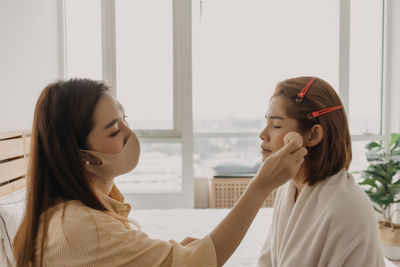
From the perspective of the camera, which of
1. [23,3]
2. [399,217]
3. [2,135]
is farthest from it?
[399,217]

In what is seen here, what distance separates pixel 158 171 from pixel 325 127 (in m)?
2.58

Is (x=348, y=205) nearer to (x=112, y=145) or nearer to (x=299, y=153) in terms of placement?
(x=299, y=153)

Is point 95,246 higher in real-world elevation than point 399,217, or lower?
higher

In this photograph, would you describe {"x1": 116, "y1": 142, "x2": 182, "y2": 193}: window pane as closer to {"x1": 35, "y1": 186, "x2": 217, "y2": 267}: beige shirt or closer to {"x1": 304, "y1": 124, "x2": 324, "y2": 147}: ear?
{"x1": 304, "y1": 124, "x2": 324, "y2": 147}: ear

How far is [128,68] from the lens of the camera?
3465 mm

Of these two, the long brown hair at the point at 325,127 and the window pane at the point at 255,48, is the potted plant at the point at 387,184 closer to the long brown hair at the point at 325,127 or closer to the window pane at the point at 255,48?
the window pane at the point at 255,48

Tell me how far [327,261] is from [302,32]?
2.96 metres

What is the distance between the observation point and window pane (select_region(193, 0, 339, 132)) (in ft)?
11.5

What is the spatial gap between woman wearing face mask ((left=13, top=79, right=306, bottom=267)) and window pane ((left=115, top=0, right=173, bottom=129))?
2.50m

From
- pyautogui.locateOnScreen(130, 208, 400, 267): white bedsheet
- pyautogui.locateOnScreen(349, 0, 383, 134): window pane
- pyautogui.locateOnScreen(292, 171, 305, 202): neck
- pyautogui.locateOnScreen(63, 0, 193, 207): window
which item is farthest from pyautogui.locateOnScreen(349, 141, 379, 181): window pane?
pyautogui.locateOnScreen(292, 171, 305, 202): neck

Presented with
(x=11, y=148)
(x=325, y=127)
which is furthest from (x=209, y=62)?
(x=325, y=127)

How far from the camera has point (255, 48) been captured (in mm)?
3543

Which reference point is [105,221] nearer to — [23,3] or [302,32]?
[23,3]

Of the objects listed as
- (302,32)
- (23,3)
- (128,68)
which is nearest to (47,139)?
(23,3)
